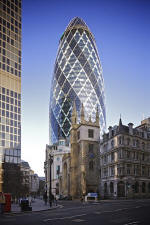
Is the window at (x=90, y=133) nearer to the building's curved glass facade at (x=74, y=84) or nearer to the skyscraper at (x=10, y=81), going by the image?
the skyscraper at (x=10, y=81)

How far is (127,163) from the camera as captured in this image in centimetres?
6112

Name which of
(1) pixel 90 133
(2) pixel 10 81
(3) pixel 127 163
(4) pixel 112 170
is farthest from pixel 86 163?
(2) pixel 10 81

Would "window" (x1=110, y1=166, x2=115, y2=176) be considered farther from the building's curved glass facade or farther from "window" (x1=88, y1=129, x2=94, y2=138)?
the building's curved glass facade

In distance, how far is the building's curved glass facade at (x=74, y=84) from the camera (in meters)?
158

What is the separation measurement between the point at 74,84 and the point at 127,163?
102744 mm

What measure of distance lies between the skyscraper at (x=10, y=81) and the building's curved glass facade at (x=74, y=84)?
61.7m

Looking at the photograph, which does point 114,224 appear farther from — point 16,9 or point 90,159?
point 16,9

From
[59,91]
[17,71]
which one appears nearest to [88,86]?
[59,91]

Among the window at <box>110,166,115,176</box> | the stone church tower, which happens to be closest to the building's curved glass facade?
the stone church tower

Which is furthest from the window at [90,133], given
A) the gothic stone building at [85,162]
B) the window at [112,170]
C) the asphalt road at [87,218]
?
the asphalt road at [87,218]

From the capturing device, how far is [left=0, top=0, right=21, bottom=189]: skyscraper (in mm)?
90312

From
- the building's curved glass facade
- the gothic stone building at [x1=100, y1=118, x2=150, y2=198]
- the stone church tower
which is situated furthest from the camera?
the building's curved glass facade

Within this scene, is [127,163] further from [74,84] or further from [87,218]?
[74,84]

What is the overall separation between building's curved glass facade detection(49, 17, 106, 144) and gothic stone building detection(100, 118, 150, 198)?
293 ft
